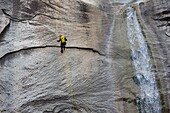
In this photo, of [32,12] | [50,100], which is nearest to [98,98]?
[50,100]

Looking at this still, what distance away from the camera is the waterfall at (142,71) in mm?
11422

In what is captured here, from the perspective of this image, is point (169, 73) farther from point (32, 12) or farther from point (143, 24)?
point (32, 12)

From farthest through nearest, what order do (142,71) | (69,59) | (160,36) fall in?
(160,36), (142,71), (69,59)

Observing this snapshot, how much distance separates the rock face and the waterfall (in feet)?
0.86

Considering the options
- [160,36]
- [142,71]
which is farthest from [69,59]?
[160,36]

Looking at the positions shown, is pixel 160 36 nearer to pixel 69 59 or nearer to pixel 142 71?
pixel 142 71

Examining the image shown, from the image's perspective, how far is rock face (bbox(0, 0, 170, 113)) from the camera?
1038cm

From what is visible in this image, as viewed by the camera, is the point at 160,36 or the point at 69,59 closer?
the point at 69,59

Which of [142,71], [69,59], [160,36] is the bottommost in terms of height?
[142,71]

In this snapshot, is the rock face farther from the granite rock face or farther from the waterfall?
the waterfall

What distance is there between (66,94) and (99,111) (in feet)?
5.27

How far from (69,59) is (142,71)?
371cm

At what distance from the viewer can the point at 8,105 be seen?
9.89m

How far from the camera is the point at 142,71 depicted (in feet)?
40.4
